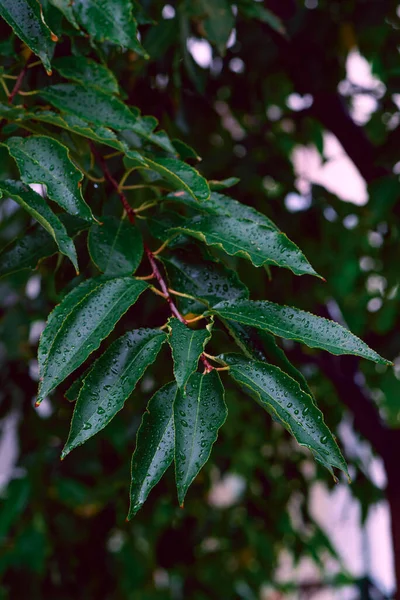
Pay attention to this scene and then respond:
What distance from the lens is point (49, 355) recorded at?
464 mm

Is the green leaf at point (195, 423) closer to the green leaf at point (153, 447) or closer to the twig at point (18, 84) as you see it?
the green leaf at point (153, 447)

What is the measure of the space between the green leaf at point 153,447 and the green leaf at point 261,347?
7cm

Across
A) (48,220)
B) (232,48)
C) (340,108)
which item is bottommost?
(340,108)

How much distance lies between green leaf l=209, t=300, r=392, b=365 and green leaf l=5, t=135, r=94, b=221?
14 cm

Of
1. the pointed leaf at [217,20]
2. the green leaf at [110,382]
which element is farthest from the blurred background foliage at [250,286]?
the green leaf at [110,382]

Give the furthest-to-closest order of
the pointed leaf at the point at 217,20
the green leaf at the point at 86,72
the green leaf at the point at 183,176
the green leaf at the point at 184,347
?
the pointed leaf at the point at 217,20, the green leaf at the point at 86,72, the green leaf at the point at 183,176, the green leaf at the point at 184,347

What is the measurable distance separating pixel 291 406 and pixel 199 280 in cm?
17

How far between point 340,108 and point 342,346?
953 millimetres

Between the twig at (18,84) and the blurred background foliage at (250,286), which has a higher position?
the twig at (18,84)

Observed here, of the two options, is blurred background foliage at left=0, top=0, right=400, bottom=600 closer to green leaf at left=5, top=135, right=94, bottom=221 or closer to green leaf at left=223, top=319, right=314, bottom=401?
green leaf at left=5, top=135, right=94, bottom=221

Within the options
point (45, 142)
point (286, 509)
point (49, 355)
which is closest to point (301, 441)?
point (49, 355)

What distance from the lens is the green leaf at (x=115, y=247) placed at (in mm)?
577

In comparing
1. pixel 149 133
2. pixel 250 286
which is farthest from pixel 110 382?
pixel 250 286

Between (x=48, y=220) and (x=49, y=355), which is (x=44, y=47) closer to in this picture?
(x=48, y=220)
